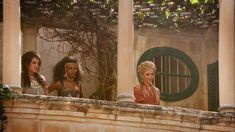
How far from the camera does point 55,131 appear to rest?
19.2 meters

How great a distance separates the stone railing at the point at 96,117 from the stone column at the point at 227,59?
2.16 ft

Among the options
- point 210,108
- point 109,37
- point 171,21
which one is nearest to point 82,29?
point 109,37

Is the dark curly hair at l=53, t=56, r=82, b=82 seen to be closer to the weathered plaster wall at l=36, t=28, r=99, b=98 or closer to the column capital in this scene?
the weathered plaster wall at l=36, t=28, r=99, b=98

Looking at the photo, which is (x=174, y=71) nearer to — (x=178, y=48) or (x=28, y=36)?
(x=178, y=48)

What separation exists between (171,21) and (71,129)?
5.78 m

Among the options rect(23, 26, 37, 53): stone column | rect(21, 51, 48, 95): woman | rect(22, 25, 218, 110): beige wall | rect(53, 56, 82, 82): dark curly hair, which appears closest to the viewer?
rect(21, 51, 48, 95): woman

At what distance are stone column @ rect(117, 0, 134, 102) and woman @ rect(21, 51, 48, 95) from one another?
1.59 metres

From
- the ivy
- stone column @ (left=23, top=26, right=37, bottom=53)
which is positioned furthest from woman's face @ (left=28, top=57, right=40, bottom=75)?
stone column @ (left=23, top=26, right=37, bottom=53)

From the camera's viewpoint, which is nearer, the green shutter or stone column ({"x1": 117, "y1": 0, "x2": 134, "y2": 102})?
stone column ({"x1": 117, "y1": 0, "x2": 134, "y2": 102})

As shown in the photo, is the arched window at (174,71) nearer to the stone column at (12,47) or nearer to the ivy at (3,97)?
the stone column at (12,47)

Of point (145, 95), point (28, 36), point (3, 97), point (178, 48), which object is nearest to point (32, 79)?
point (3, 97)

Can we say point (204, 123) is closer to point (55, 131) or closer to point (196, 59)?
point (55, 131)

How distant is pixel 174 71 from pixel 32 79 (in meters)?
5.54

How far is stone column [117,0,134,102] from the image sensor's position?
20125mm
